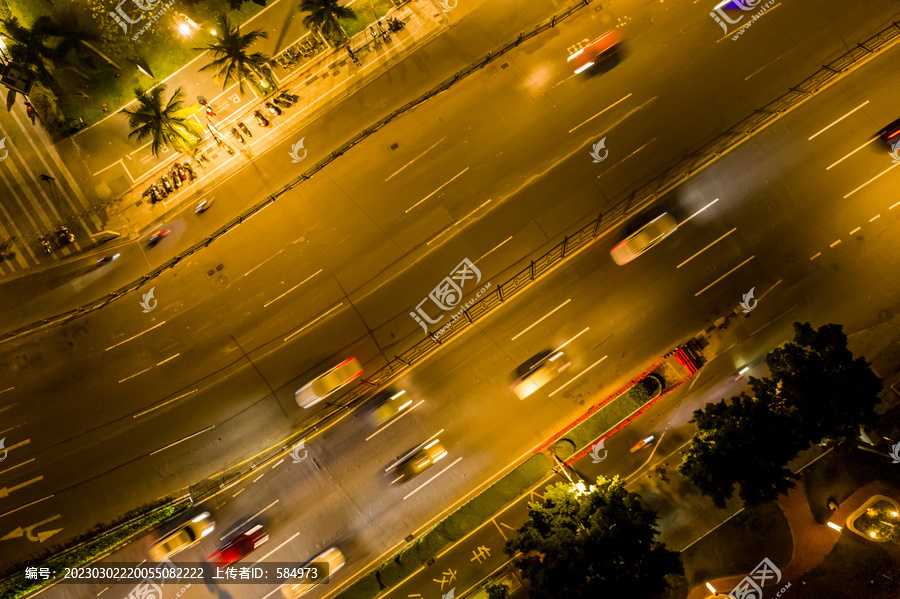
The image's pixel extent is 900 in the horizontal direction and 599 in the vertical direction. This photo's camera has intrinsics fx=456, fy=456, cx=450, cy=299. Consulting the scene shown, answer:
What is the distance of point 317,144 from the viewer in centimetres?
3425

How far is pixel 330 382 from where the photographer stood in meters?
31.5

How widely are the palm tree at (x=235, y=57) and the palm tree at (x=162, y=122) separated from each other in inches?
147

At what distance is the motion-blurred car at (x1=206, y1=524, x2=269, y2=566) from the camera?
31.7m

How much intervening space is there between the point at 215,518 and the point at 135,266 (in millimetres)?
19503

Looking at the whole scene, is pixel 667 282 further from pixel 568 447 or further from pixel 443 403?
pixel 443 403

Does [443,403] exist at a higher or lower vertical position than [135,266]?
lower

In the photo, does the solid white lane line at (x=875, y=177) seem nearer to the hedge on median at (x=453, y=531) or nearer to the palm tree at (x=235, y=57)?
the hedge on median at (x=453, y=531)

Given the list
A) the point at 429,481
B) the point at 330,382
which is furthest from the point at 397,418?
the point at 330,382

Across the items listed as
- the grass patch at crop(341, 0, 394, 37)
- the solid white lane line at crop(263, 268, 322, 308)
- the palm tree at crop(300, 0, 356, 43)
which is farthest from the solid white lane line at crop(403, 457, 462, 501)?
the grass patch at crop(341, 0, 394, 37)

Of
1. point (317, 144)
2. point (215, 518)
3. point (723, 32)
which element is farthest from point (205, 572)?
point (723, 32)

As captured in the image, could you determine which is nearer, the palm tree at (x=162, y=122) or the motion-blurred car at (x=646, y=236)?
the motion-blurred car at (x=646, y=236)
